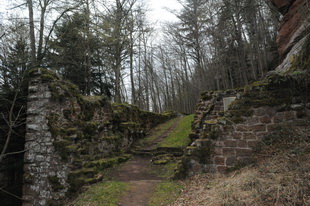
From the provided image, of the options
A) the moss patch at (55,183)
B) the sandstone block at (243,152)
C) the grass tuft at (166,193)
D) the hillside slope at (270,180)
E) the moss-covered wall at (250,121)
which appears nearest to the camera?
the hillside slope at (270,180)

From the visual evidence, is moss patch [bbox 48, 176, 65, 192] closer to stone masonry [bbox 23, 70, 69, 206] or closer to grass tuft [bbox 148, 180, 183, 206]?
stone masonry [bbox 23, 70, 69, 206]

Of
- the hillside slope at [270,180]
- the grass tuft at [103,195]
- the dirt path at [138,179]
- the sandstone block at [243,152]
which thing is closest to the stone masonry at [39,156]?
the grass tuft at [103,195]

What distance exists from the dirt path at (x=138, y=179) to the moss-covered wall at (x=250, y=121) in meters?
1.26

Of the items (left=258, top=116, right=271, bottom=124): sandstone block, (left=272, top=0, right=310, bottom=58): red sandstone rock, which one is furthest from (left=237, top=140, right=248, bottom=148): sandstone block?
(left=272, top=0, right=310, bottom=58): red sandstone rock

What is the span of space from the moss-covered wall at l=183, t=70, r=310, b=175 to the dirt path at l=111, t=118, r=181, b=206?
49.7 inches

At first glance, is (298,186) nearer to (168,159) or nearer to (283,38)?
(168,159)

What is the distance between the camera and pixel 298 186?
2.55 meters

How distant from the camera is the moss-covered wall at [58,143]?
525 centimetres

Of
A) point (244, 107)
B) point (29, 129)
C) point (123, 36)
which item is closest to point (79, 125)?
point (29, 129)

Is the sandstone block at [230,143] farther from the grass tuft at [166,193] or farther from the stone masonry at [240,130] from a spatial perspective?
the grass tuft at [166,193]

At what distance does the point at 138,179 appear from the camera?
19.5ft

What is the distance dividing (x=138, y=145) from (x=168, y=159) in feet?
9.23

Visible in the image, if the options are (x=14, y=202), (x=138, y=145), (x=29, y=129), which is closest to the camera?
(x=29, y=129)

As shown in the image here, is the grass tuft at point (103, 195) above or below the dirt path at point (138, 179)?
above
